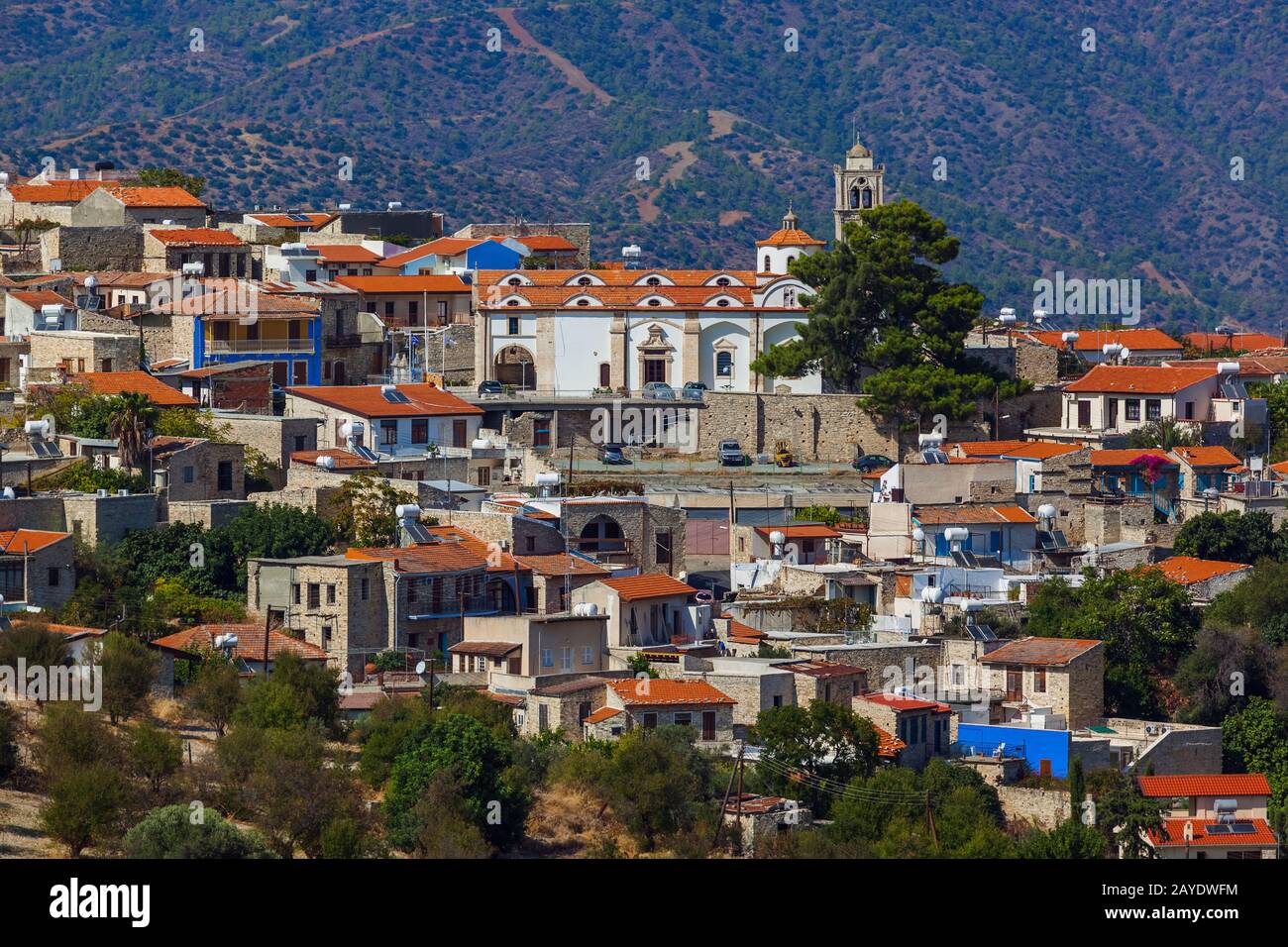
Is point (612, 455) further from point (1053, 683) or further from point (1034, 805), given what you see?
point (1034, 805)

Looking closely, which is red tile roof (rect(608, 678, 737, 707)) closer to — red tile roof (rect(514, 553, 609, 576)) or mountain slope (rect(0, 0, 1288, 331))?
red tile roof (rect(514, 553, 609, 576))

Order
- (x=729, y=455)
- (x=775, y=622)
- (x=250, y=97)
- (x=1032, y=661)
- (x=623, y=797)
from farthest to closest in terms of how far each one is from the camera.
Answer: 1. (x=250, y=97)
2. (x=729, y=455)
3. (x=775, y=622)
4. (x=1032, y=661)
5. (x=623, y=797)

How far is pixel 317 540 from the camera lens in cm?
3900

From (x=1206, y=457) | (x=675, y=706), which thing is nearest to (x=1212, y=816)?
(x=675, y=706)

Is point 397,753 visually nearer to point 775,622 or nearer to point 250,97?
point 775,622

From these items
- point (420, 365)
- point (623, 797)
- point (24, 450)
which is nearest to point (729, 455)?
point (420, 365)

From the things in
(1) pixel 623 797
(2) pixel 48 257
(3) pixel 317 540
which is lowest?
(1) pixel 623 797

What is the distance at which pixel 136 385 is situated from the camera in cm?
4672

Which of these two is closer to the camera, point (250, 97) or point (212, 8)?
point (250, 97)

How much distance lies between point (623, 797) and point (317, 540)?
A: 1021 centimetres

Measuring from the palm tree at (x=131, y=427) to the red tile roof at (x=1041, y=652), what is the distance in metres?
14.6

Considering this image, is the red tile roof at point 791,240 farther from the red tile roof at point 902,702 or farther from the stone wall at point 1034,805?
the stone wall at point 1034,805

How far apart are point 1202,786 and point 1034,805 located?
95.3 inches

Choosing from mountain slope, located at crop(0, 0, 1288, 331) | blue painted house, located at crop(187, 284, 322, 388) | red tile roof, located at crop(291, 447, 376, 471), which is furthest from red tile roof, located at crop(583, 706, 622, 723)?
mountain slope, located at crop(0, 0, 1288, 331)
